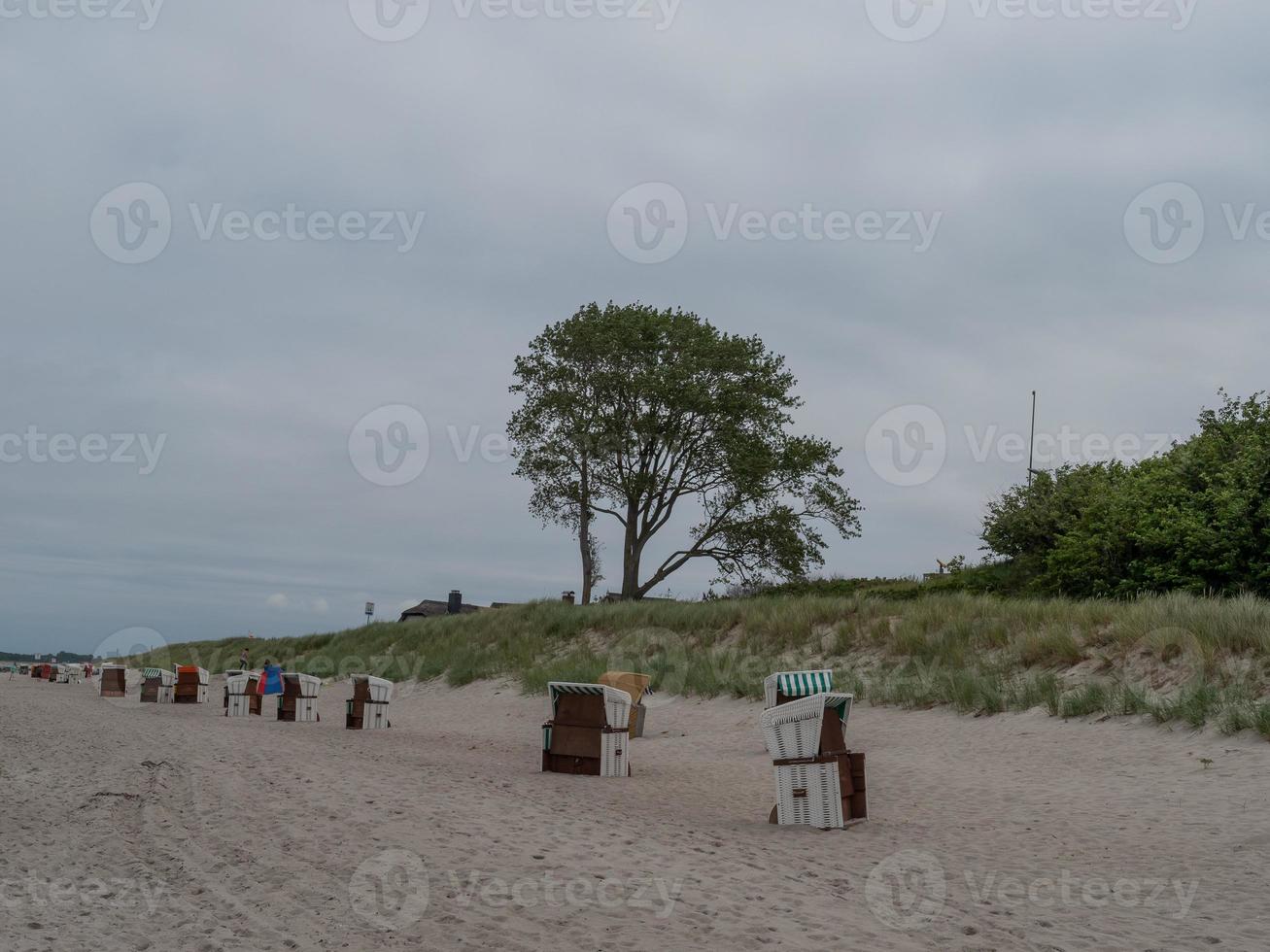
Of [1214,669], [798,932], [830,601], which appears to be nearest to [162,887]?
[798,932]

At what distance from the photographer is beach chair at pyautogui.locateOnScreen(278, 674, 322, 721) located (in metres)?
21.3

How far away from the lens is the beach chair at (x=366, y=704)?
19453mm

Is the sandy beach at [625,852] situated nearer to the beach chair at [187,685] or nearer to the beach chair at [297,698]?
the beach chair at [297,698]

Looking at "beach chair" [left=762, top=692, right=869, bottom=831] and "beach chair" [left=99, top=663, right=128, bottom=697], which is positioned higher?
"beach chair" [left=762, top=692, right=869, bottom=831]

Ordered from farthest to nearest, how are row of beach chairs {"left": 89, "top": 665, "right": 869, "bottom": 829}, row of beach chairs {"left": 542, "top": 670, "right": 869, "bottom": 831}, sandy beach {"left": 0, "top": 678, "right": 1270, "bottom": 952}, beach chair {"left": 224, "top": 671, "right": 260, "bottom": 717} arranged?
1. beach chair {"left": 224, "top": 671, "right": 260, "bottom": 717}
2. row of beach chairs {"left": 89, "top": 665, "right": 869, "bottom": 829}
3. row of beach chairs {"left": 542, "top": 670, "right": 869, "bottom": 831}
4. sandy beach {"left": 0, "top": 678, "right": 1270, "bottom": 952}

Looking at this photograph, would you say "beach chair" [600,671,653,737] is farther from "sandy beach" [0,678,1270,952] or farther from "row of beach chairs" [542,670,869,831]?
"row of beach chairs" [542,670,869,831]

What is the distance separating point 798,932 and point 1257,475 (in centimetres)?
2201

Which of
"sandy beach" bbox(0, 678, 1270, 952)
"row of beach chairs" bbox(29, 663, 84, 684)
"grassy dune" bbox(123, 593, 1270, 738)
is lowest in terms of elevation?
"row of beach chairs" bbox(29, 663, 84, 684)

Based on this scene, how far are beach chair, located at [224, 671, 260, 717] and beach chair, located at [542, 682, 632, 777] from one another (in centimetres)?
1340

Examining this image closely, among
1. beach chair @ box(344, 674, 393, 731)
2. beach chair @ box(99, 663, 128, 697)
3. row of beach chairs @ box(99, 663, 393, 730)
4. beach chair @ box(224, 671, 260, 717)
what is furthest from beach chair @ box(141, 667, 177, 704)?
beach chair @ box(344, 674, 393, 731)

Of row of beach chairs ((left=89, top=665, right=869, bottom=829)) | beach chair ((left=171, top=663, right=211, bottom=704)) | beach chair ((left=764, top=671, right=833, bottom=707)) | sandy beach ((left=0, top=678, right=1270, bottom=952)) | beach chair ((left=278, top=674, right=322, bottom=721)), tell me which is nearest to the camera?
sandy beach ((left=0, top=678, right=1270, bottom=952))

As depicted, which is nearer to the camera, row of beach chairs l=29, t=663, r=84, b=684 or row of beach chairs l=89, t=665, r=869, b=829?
row of beach chairs l=89, t=665, r=869, b=829

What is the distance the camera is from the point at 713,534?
37.7 m

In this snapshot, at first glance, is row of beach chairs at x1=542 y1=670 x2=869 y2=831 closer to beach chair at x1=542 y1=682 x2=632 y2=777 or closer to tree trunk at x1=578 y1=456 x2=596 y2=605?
beach chair at x1=542 y1=682 x2=632 y2=777
